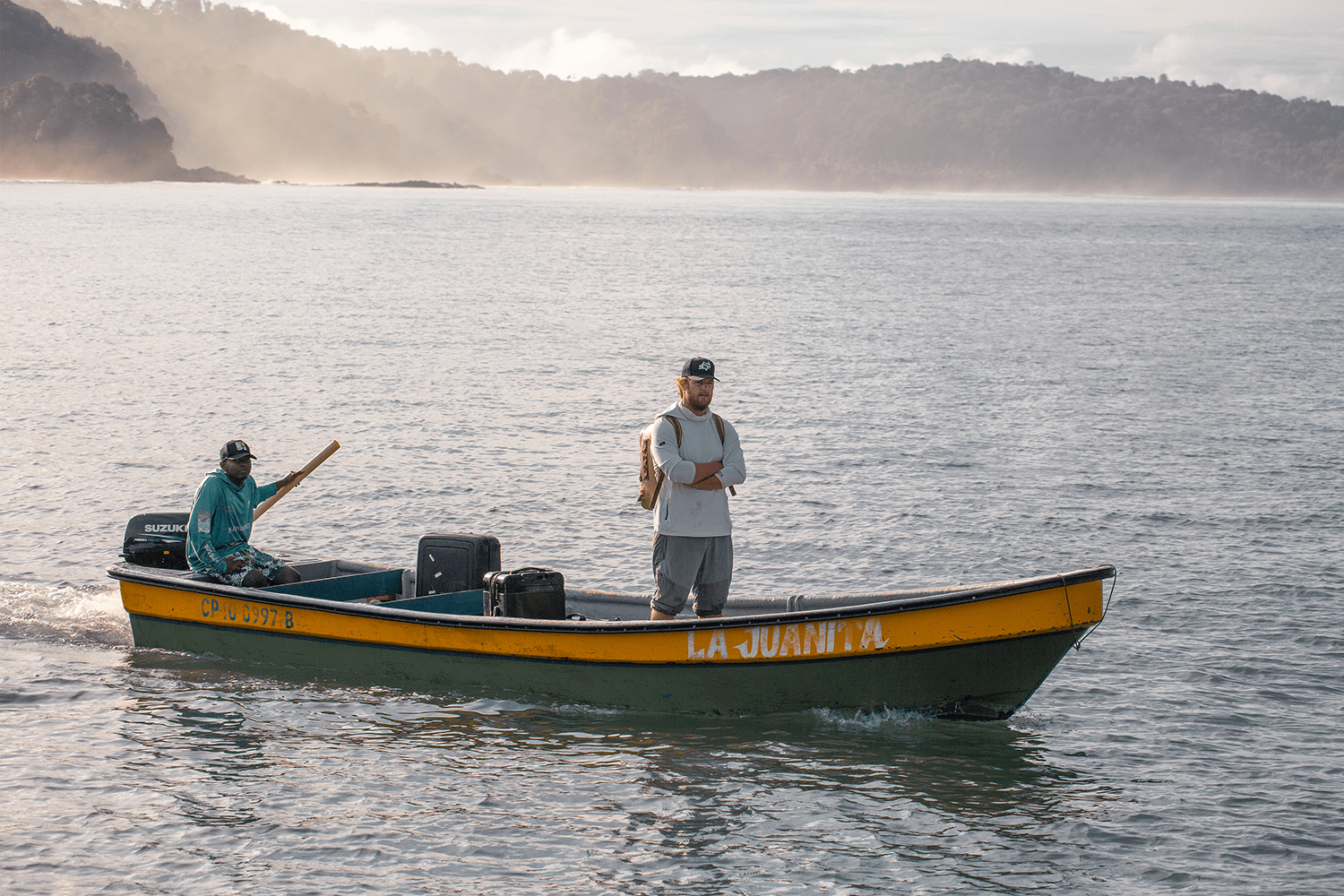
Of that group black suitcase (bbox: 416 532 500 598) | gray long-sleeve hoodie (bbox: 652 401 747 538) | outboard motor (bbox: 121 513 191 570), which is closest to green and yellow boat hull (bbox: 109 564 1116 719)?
black suitcase (bbox: 416 532 500 598)

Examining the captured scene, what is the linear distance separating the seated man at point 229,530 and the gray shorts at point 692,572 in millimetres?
3754

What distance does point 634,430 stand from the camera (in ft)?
78.2

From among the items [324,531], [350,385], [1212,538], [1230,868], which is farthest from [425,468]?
[1230,868]

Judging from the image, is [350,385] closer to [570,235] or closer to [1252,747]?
[1252,747]

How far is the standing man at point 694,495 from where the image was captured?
8719mm

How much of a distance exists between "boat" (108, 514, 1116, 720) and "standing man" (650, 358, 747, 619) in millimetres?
307

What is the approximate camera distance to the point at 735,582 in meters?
14.4

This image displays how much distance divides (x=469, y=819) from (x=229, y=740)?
2445 millimetres

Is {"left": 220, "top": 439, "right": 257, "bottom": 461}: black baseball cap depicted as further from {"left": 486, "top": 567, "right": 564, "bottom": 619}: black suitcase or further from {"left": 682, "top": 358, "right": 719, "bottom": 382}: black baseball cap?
{"left": 682, "top": 358, "right": 719, "bottom": 382}: black baseball cap

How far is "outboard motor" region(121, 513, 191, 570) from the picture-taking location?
1176 cm

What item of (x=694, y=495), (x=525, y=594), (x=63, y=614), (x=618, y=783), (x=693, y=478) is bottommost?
(x=618, y=783)

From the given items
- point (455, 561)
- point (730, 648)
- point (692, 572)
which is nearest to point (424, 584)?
point (455, 561)

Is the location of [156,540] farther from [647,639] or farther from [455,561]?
[647,639]

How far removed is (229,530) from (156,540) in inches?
45.4
